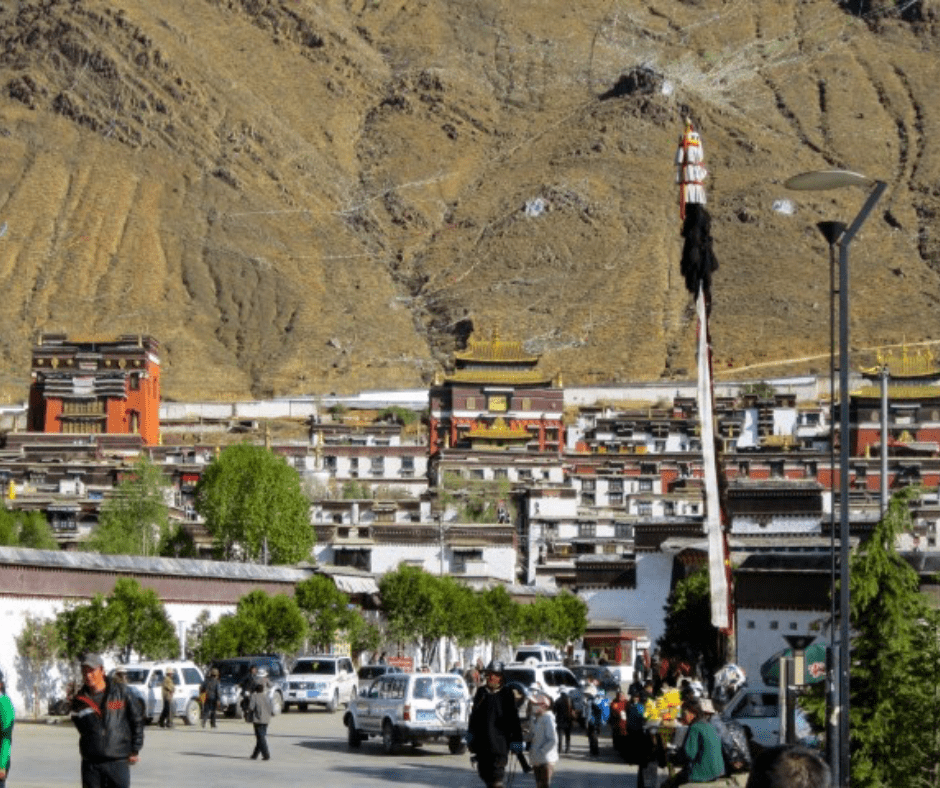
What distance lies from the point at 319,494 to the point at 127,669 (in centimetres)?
7772

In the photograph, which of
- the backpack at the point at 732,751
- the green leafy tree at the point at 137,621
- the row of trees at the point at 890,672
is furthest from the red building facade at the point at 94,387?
the row of trees at the point at 890,672

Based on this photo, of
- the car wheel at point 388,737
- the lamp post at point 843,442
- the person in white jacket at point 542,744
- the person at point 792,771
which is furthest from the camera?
the car wheel at point 388,737

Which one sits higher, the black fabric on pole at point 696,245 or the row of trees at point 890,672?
the black fabric on pole at point 696,245

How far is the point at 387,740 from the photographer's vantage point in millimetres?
44875

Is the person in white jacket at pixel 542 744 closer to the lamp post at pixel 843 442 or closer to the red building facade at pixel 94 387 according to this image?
the lamp post at pixel 843 442

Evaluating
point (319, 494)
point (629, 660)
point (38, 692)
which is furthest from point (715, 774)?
point (319, 494)

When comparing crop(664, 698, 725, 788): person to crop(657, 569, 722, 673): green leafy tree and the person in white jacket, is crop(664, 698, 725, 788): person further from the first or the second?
crop(657, 569, 722, 673): green leafy tree

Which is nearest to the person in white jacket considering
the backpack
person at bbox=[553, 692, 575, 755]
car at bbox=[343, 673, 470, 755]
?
the backpack

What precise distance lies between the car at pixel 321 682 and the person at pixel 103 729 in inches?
1490

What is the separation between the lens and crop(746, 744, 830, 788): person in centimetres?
1255

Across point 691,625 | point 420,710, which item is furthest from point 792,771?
point 691,625

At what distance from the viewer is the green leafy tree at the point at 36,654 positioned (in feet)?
190

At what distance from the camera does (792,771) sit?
1258 cm

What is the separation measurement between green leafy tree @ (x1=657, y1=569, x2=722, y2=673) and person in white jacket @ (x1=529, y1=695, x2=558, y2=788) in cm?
2951
